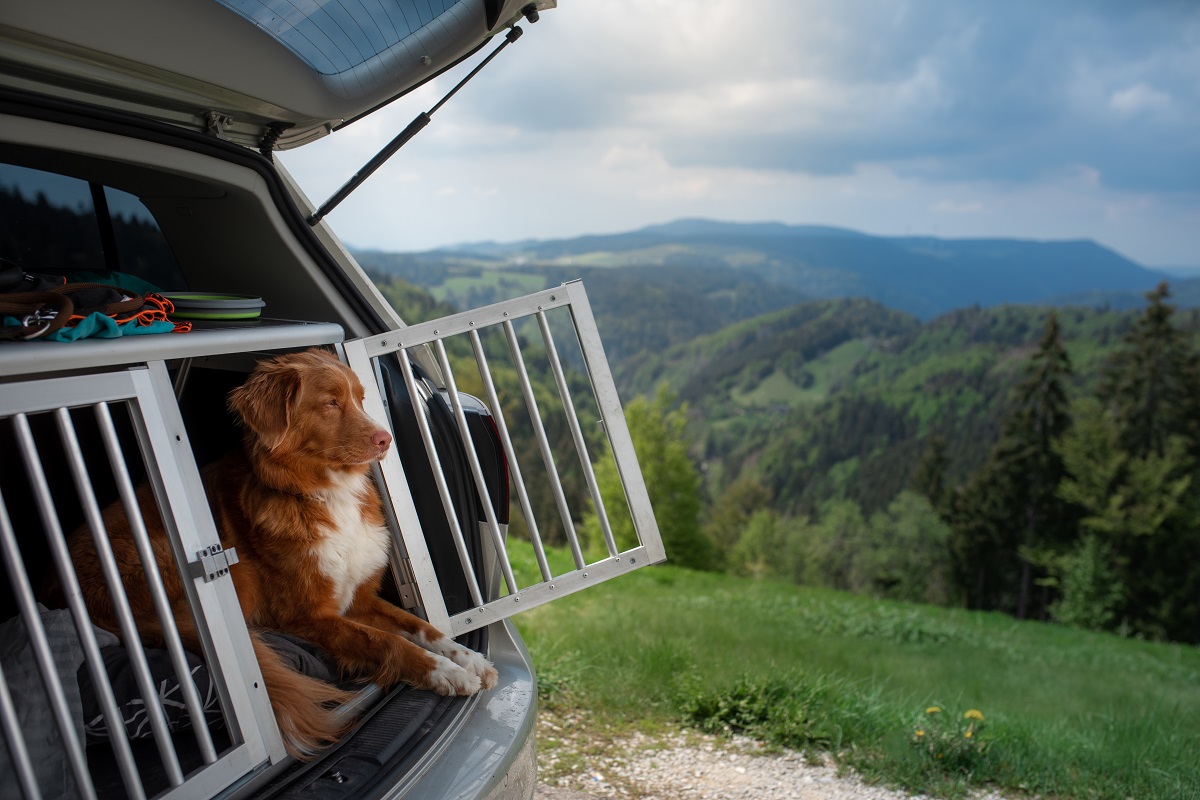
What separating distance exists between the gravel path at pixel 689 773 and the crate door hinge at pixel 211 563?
82.6 inches

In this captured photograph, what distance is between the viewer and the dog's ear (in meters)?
2.44

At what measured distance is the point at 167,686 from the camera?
219 centimetres

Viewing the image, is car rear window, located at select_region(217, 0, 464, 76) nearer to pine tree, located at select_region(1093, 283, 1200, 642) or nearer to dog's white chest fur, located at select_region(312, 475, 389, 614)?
dog's white chest fur, located at select_region(312, 475, 389, 614)

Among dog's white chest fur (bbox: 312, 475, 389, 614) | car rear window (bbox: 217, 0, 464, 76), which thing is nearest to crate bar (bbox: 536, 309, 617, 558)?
dog's white chest fur (bbox: 312, 475, 389, 614)

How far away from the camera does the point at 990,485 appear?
1705 inches

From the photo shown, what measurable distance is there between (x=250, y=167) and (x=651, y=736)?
326 centimetres

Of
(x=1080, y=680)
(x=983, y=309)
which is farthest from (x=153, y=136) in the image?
(x=983, y=309)

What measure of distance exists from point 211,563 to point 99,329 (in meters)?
0.62

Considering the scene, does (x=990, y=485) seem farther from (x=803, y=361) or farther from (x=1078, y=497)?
(x=803, y=361)

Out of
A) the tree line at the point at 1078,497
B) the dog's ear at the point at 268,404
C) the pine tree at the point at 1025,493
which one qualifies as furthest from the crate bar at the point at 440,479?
the pine tree at the point at 1025,493

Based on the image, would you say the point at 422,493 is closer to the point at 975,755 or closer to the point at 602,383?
the point at 602,383

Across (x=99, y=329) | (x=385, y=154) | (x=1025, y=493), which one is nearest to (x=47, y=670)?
(x=99, y=329)

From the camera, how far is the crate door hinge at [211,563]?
1.92 meters

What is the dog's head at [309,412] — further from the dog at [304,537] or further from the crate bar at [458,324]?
the crate bar at [458,324]
